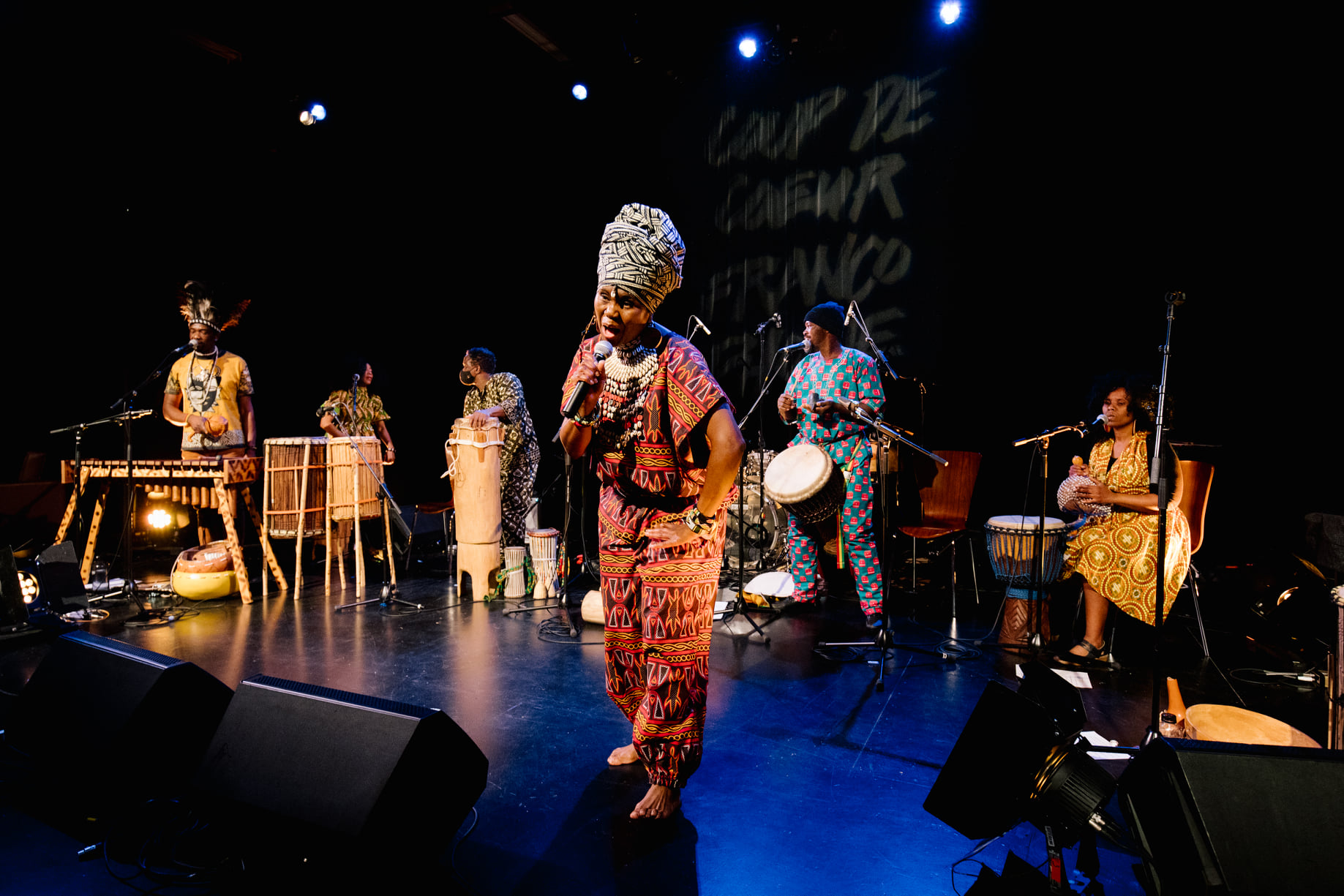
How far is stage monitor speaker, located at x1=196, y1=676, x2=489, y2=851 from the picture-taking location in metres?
1.83

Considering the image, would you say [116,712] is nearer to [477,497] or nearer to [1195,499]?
[477,497]

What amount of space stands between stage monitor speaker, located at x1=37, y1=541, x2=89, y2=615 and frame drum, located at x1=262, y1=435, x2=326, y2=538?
1.35 meters

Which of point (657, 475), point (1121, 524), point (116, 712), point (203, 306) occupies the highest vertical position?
point (203, 306)

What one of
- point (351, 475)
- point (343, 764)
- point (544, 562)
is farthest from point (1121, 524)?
point (351, 475)

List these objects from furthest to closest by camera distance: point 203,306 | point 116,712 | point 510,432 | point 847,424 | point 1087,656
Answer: point 510,432 → point 203,306 → point 847,424 → point 1087,656 → point 116,712

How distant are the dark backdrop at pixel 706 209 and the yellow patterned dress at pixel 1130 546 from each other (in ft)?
4.27

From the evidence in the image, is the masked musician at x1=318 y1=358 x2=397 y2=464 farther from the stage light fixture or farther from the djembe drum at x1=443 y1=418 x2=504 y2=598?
the stage light fixture

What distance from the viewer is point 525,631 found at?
5188 mm

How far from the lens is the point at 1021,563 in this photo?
4.75 m

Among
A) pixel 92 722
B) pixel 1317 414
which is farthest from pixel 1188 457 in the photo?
pixel 92 722

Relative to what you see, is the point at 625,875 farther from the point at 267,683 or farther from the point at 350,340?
the point at 350,340

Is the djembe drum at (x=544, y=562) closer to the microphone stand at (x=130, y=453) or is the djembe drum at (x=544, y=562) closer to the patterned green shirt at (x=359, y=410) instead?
the patterned green shirt at (x=359, y=410)

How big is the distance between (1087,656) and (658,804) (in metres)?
3.28

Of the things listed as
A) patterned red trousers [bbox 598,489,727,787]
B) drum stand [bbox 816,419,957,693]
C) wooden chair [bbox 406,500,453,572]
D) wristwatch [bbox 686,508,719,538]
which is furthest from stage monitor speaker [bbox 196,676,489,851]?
wooden chair [bbox 406,500,453,572]
